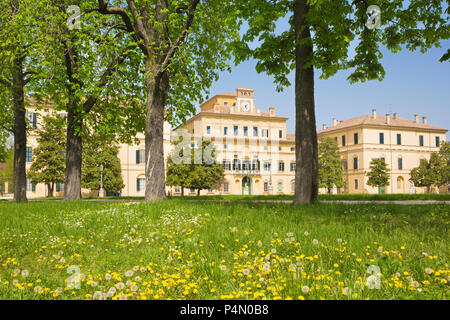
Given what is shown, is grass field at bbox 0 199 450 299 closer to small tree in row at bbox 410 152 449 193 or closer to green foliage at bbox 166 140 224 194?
green foliage at bbox 166 140 224 194

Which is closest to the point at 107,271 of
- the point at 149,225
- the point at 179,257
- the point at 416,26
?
the point at 179,257

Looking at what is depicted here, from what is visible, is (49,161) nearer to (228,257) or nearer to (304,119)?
(304,119)

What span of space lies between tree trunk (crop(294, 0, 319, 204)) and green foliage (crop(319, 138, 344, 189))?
44.3 meters

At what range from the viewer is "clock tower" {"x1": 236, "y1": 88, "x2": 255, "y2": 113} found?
58875 millimetres

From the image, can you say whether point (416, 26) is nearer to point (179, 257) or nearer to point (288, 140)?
point (179, 257)

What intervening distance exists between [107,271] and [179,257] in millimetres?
890

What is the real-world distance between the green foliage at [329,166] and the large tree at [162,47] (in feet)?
137

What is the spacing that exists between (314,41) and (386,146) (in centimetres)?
6096

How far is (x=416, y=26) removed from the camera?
11.2 meters

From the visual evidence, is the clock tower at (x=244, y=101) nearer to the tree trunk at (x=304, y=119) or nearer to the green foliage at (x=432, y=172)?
the green foliage at (x=432, y=172)

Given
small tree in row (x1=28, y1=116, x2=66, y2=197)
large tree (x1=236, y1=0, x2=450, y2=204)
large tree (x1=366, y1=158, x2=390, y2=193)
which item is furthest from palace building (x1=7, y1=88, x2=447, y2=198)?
large tree (x1=236, y1=0, x2=450, y2=204)

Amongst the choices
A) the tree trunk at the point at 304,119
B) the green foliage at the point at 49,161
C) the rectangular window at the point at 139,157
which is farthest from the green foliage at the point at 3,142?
the rectangular window at the point at 139,157

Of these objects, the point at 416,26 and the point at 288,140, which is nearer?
the point at 416,26

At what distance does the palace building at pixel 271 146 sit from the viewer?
5666 centimetres
